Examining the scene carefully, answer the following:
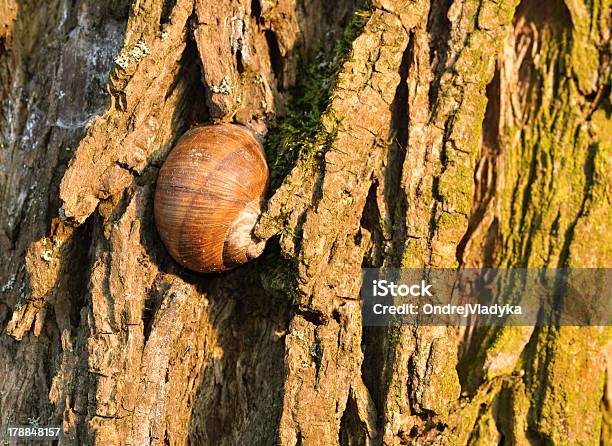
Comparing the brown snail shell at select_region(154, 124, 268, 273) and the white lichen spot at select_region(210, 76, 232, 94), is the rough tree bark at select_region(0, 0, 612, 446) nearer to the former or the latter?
the white lichen spot at select_region(210, 76, 232, 94)

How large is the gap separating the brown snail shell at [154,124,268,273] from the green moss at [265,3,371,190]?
0.18 metres

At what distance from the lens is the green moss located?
3.72 meters

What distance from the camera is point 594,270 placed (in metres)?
4.04

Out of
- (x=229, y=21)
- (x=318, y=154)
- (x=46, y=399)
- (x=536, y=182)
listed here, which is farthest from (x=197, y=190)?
(x=536, y=182)

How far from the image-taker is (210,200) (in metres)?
3.67

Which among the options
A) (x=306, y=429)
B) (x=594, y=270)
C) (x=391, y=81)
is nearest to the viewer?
(x=306, y=429)

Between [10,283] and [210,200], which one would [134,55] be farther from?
[10,283]

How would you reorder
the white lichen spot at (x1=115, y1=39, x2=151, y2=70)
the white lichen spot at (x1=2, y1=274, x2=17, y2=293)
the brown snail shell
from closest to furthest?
the brown snail shell, the white lichen spot at (x1=115, y1=39, x2=151, y2=70), the white lichen spot at (x1=2, y1=274, x2=17, y2=293)

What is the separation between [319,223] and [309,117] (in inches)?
31.3

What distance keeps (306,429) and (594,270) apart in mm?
2102

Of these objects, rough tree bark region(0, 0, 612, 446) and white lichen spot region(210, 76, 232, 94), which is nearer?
rough tree bark region(0, 0, 612, 446)

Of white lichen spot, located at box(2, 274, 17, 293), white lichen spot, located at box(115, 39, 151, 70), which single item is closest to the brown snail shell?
white lichen spot, located at box(115, 39, 151, 70)

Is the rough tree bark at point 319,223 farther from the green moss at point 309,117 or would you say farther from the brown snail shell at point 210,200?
the brown snail shell at point 210,200

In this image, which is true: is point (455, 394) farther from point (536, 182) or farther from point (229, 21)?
point (229, 21)
